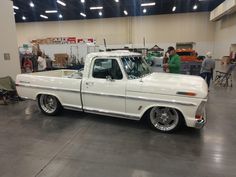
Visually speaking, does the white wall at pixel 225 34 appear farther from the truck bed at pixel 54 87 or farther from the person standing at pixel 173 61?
the truck bed at pixel 54 87

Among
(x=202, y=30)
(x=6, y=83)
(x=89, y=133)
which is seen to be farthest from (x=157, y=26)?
(x=89, y=133)

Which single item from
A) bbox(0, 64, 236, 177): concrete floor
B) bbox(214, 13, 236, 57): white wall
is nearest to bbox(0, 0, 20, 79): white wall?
bbox(0, 64, 236, 177): concrete floor

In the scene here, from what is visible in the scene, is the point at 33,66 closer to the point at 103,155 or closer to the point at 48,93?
the point at 48,93

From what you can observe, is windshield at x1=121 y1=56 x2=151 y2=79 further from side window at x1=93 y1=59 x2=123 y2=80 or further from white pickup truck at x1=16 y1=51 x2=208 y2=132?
side window at x1=93 y1=59 x2=123 y2=80

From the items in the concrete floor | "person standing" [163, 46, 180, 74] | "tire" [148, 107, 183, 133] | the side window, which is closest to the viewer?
the concrete floor

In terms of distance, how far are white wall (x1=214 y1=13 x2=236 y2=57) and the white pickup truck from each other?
56.3 feet

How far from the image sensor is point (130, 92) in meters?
3.90

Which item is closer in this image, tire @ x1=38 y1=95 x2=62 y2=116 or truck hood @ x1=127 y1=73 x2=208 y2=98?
truck hood @ x1=127 y1=73 x2=208 y2=98

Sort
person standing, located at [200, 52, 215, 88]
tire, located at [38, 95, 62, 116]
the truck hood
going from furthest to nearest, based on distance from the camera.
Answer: person standing, located at [200, 52, 215, 88], tire, located at [38, 95, 62, 116], the truck hood

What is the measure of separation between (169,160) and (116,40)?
23306mm

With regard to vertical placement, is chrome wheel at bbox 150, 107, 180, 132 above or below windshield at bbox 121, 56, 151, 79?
below

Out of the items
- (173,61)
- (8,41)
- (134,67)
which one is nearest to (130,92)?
(134,67)

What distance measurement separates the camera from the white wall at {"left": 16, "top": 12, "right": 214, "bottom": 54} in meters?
23.0

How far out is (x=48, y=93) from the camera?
481cm
